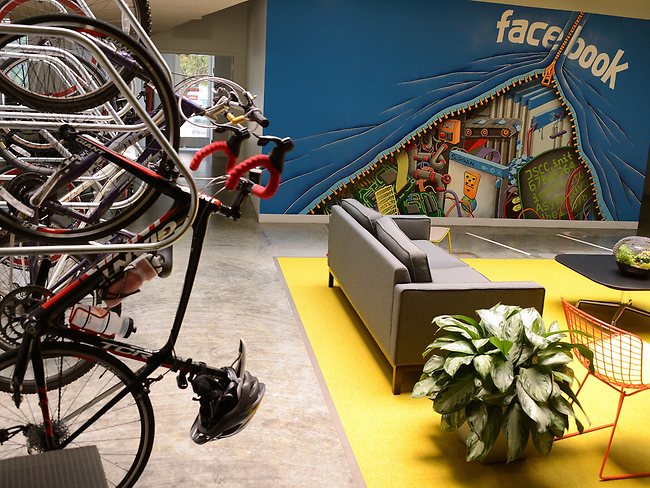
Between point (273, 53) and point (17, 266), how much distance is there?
4637mm

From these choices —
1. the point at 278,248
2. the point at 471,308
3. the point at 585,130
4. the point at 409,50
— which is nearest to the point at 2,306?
the point at 471,308

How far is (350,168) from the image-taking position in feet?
30.8

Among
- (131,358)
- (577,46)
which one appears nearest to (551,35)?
(577,46)

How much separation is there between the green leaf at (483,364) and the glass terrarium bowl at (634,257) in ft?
9.85

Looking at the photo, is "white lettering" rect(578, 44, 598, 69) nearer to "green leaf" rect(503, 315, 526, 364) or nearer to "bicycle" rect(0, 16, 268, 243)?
"green leaf" rect(503, 315, 526, 364)

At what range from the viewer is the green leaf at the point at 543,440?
335 centimetres

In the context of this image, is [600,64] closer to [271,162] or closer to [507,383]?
[507,383]

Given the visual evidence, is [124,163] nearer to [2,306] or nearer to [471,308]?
[2,306]

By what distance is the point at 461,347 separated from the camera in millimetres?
3555

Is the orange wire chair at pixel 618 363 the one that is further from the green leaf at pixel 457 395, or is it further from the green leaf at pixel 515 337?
the green leaf at pixel 457 395

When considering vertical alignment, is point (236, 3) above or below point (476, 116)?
above

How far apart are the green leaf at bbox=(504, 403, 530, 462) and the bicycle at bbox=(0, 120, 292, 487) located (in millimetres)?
1240

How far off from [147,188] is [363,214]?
388 cm

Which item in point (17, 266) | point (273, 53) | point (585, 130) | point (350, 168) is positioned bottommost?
point (17, 266)
